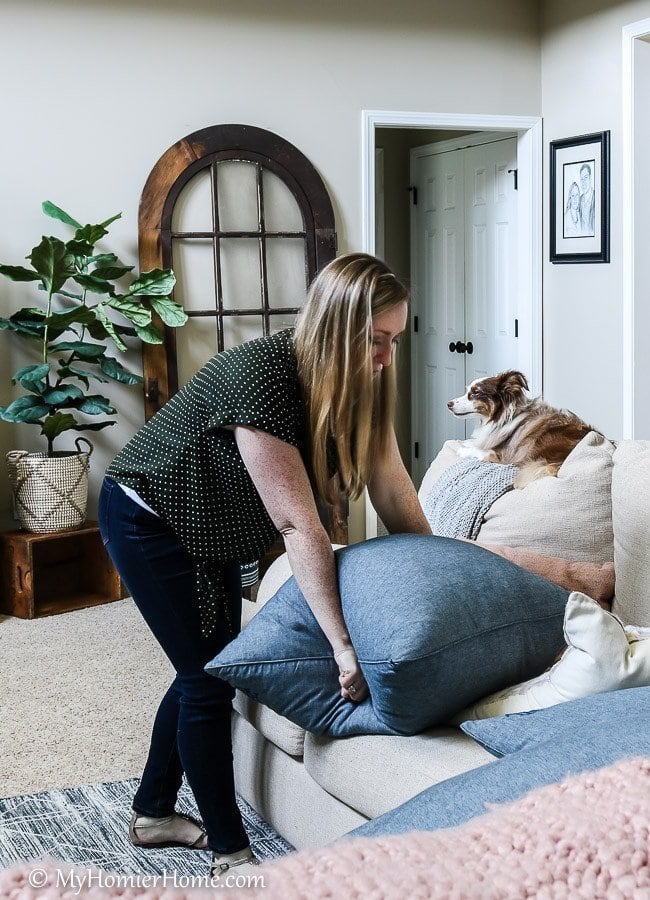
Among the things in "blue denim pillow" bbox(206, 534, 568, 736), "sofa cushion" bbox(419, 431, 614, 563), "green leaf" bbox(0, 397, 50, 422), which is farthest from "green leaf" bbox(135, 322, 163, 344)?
"blue denim pillow" bbox(206, 534, 568, 736)

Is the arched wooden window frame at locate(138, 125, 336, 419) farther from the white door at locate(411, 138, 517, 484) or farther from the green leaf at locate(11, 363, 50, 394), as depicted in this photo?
the white door at locate(411, 138, 517, 484)

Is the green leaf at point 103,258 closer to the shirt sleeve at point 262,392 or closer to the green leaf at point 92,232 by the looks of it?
the green leaf at point 92,232

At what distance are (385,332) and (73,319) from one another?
9.62ft

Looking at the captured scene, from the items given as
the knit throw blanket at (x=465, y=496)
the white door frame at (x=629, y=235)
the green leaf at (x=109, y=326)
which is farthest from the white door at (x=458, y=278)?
the knit throw blanket at (x=465, y=496)

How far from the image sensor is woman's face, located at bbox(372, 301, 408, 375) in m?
1.89

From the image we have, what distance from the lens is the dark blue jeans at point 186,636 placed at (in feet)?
6.63

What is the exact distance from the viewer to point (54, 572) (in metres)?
4.89

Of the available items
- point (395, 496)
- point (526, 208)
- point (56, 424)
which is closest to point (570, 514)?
point (395, 496)

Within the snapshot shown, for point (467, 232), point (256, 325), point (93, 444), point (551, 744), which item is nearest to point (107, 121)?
point (256, 325)

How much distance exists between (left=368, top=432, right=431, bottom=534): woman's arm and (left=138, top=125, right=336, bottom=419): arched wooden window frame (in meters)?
3.06

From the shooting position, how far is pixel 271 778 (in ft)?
7.51

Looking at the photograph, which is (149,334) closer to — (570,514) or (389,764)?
(570,514)

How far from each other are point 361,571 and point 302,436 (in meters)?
0.28

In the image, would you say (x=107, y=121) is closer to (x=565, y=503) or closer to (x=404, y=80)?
(x=404, y=80)
